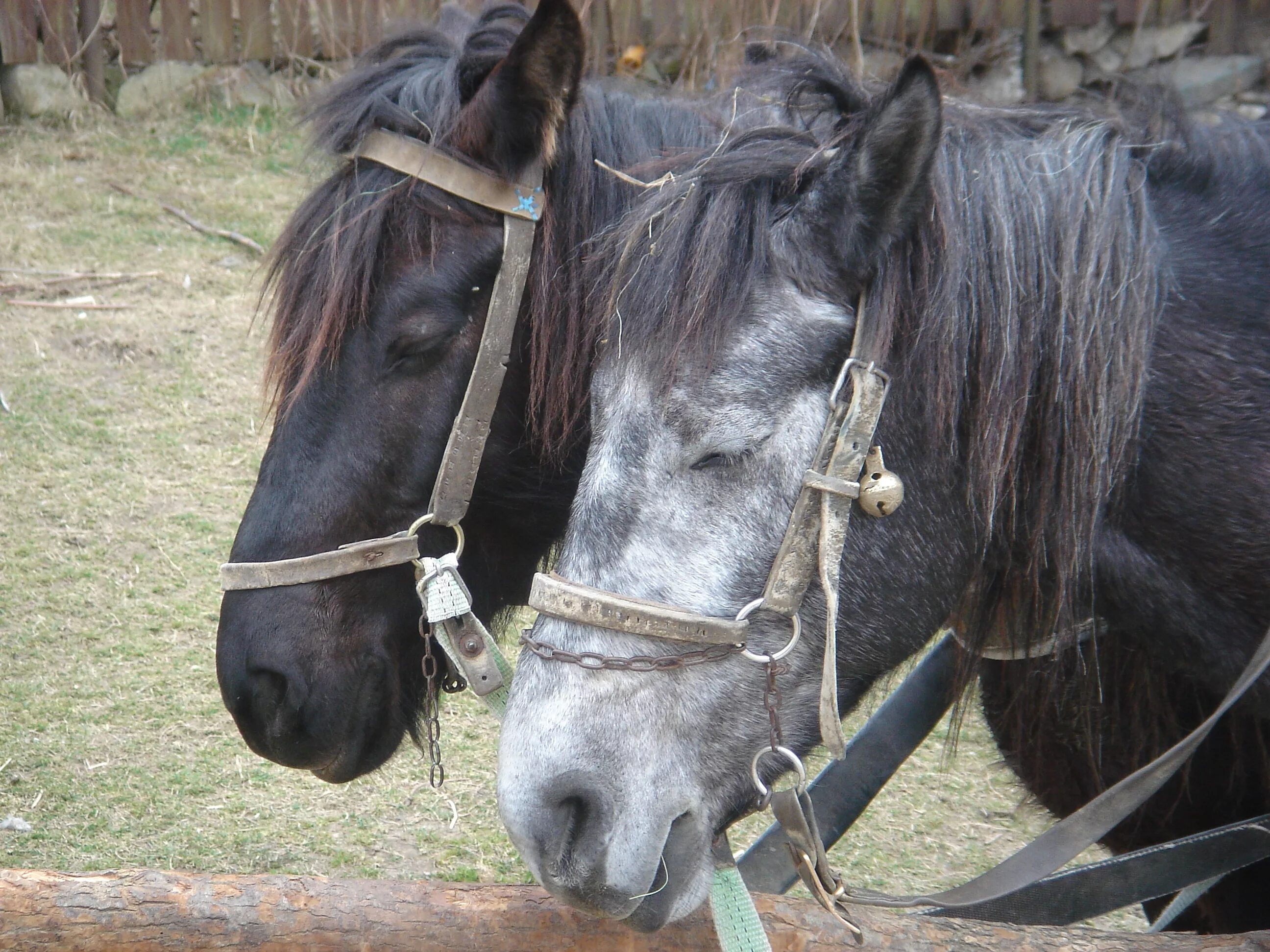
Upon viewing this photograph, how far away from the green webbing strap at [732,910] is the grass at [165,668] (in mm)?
1176

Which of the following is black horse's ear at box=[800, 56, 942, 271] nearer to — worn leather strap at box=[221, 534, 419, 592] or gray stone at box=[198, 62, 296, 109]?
worn leather strap at box=[221, 534, 419, 592]

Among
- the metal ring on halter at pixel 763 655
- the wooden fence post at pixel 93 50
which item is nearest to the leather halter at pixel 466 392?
the metal ring on halter at pixel 763 655

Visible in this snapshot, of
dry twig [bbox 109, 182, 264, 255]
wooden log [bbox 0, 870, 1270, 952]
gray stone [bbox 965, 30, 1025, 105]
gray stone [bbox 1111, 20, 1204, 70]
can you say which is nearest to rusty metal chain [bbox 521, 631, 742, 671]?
wooden log [bbox 0, 870, 1270, 952]

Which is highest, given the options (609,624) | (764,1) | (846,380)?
(764,1)

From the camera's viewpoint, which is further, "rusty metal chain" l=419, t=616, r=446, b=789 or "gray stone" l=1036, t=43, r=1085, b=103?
"gray stone" l=1036, t=43, r=1085, b=103

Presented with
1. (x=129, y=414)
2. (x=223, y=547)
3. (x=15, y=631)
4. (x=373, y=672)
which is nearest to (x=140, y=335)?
(x=129, y=414)

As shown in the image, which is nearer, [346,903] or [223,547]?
[346,903]

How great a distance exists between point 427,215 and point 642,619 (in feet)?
3.09

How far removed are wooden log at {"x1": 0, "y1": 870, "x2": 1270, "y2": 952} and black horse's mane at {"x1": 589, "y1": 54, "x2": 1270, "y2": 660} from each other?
50 cm

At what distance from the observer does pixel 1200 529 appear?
1.60m

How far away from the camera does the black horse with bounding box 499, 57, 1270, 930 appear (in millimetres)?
1476

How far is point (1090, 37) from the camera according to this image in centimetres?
791

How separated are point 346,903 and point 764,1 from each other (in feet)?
22.6

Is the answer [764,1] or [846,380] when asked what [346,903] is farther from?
[764,1]
